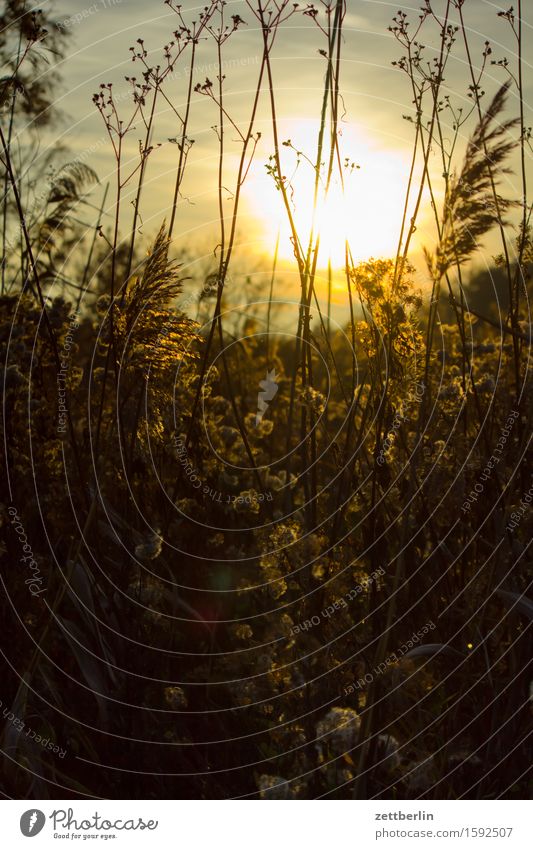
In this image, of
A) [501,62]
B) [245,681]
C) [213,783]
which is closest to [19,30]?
[501,62]

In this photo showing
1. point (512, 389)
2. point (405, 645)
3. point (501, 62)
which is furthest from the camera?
point (512, 389)

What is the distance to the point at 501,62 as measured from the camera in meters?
3.62

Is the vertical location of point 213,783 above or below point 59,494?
below

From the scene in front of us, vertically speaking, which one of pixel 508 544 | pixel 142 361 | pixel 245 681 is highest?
pixel 142 361

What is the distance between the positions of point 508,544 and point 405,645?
0.51m

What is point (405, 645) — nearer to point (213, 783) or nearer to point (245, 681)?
point (245, 681)

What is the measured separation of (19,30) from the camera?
12.1 ft

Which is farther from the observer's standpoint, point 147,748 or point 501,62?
point 501,62
